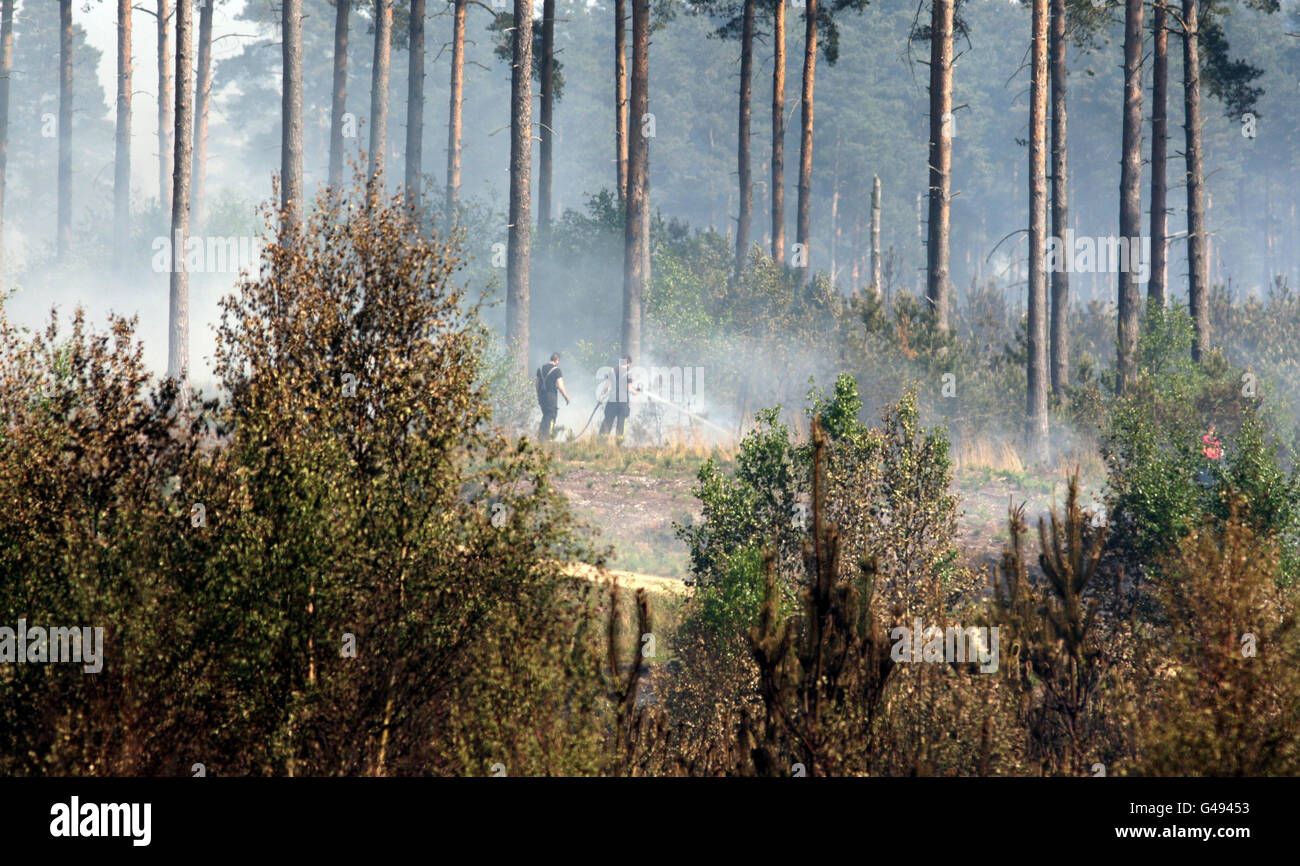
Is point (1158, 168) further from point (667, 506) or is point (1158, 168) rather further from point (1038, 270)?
point (667, 506)

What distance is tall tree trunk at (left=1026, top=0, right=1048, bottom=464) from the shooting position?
23312 mm

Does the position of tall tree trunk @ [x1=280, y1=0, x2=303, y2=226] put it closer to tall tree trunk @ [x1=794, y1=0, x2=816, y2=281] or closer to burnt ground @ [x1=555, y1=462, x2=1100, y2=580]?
burnt ground @ [x1=555, y1=462, x2=1100, y2=580]

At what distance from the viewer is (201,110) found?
51.1 meters

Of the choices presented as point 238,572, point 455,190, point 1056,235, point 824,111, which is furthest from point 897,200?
point 238,572

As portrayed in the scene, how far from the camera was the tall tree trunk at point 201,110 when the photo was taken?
47.1 m

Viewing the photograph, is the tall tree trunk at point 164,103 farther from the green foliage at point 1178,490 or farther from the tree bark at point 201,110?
the green foliage at point 1178,490

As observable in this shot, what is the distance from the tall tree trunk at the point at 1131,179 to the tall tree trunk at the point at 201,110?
3340 centimetres

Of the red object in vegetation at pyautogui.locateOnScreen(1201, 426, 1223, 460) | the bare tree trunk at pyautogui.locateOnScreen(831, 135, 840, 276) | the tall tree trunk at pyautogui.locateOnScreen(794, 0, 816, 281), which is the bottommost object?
the red object in vegetation at pyautogui.locateOnScreen(1201, 426, 1223, 460)

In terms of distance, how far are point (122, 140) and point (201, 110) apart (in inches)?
178

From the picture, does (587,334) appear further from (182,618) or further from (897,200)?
(897,200)

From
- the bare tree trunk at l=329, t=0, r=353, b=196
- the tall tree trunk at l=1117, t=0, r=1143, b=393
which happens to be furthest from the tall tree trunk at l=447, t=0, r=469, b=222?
the tall tree trunk at l=1117, t=0, r=1143, b=393

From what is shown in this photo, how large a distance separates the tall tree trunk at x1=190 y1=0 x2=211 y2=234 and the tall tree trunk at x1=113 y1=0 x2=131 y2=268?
2514mm

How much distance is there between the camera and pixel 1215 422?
21516mm

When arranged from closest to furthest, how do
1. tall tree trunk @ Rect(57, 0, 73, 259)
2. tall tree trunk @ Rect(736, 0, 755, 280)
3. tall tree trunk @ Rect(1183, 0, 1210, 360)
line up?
tall tree trunk @ Rect(1183, 0, 1210, 360), tall tree trunk @ Rect(736, 0, 755, 280), tall tree trunk @ Rect(57, 0, 73, 259)
